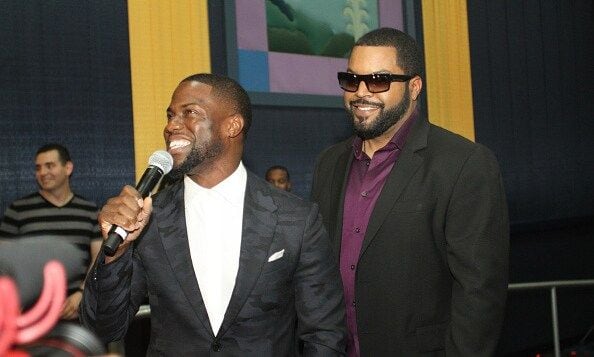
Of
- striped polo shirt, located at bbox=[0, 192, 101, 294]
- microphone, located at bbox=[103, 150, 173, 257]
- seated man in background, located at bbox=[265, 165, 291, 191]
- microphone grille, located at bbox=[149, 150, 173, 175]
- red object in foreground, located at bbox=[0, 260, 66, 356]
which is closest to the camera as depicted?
red object in foreground, located at bbox=[0, 260, 66, 356]

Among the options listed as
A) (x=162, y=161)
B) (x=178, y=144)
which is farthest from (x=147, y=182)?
(x=178, y=144)

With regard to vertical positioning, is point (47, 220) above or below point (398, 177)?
below

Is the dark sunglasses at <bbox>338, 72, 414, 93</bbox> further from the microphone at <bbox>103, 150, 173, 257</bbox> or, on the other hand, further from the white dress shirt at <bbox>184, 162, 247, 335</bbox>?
the microphone at <bbox>103, 150, 173, 257</bbox>

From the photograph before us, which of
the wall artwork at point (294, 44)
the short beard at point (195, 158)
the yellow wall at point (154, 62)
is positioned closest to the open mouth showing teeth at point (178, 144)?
the short beard at point (195, 158)

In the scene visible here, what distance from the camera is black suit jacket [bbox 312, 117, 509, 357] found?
2.34m

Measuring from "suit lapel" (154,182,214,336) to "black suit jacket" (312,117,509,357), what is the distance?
643mm

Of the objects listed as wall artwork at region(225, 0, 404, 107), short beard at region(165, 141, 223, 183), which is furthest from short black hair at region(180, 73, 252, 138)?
wall artwork at region(225, 0, 404, 107)

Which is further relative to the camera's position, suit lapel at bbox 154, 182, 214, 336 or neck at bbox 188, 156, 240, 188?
neck at bbox 188, 156, 240, 188

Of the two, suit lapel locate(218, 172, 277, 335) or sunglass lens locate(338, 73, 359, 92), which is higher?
sunglass lens locate(338, 73, 359, 92)

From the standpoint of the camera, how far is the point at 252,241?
205 cm

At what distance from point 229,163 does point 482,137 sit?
7.36m

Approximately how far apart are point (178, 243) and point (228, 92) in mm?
496

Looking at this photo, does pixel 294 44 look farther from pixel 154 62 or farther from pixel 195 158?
pixel 195 158

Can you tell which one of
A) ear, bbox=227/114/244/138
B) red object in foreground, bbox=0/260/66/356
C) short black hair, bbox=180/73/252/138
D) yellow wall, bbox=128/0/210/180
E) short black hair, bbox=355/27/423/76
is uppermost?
yellow wall, bbox=128/0/210/180
